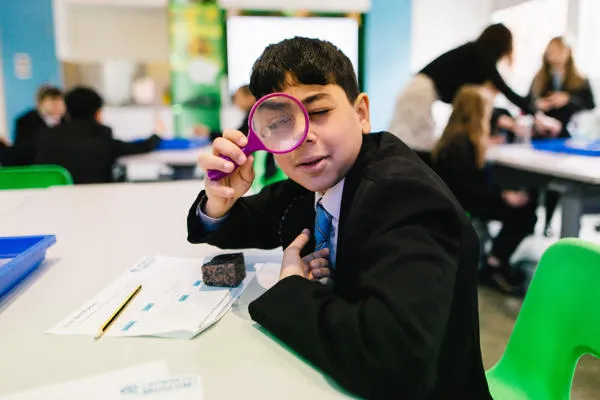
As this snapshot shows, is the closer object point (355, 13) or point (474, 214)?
point (474, 214)

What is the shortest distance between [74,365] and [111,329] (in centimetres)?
11

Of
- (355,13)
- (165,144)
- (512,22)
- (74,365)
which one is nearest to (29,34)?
(165,144)

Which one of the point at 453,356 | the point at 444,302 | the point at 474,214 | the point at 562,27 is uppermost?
the point at 562,27

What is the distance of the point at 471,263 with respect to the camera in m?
0.86

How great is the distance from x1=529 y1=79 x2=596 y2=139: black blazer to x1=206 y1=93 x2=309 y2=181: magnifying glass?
3.26 meters

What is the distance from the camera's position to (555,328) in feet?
3.43

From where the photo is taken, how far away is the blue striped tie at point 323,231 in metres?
1.04

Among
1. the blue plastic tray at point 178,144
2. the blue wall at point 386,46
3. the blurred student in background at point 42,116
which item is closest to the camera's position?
the blue plastic tray at point 178,144

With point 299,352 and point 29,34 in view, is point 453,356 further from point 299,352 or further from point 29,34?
point 29,34

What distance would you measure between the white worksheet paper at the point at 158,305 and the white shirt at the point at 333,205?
A: 19 centimetres

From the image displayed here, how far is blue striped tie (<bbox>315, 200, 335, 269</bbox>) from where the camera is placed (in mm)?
1035

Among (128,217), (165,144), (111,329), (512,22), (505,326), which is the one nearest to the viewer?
(111,329)

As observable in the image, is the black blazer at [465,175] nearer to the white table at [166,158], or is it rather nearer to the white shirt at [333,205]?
the white table at [166,158]

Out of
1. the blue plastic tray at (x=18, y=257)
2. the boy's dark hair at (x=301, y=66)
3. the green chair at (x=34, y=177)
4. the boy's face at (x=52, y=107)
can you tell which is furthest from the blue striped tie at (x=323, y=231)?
the boy's face at (x=52, y=107)
